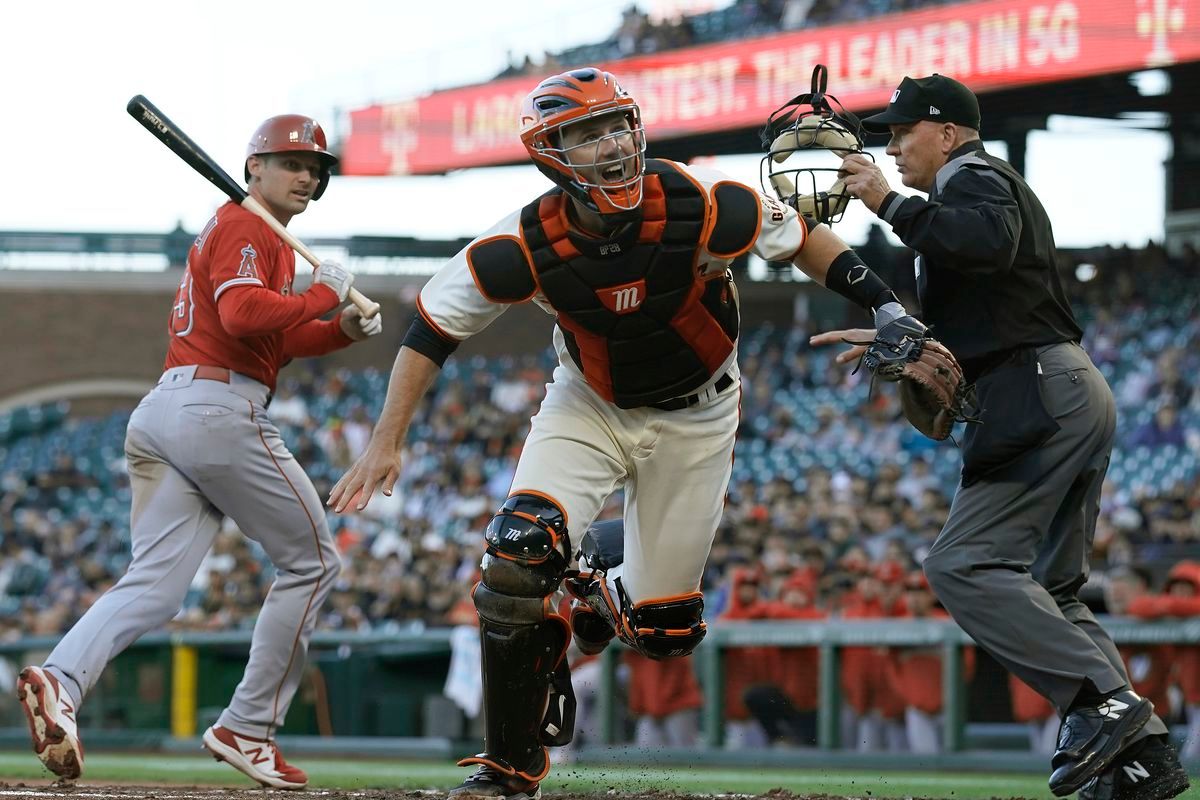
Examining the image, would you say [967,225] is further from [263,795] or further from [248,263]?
[263,795]

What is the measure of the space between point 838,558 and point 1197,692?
14.6 feet

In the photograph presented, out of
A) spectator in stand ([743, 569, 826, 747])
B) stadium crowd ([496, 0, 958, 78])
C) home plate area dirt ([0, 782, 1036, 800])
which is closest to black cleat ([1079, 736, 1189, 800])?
home plate area dirt ([0, 782, 1036, 800])

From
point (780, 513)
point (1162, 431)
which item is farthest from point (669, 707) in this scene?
point (1162, 431)

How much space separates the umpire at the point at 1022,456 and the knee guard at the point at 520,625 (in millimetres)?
1019

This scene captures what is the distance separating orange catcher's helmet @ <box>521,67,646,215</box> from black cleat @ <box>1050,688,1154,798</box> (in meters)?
1.90

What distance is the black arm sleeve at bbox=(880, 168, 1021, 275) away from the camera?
4.27 m

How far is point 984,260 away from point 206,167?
2.96m

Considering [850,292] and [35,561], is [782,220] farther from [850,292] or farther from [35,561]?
[35,561]

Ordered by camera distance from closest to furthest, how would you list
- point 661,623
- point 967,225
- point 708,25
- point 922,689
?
point 967,225
point 661,623
point 922,689
point 708,25

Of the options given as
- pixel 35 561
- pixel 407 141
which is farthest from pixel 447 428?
pixel 407 141

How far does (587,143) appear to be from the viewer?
14.4ft

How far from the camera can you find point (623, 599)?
511cm

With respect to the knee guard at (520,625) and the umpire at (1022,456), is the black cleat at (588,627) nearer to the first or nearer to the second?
the knee guard at (520,625)

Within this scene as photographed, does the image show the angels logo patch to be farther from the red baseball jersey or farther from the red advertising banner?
the red advertising banner
